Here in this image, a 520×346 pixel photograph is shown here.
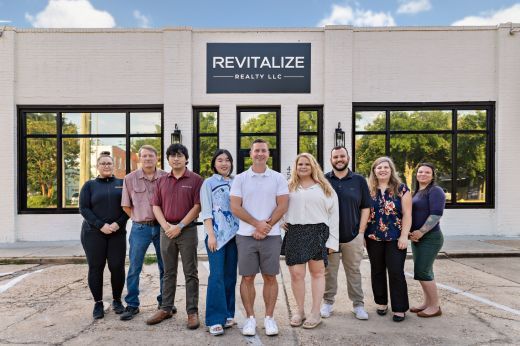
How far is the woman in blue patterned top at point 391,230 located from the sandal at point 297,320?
1.06 metres

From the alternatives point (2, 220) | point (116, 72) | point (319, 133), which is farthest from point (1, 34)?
point (319, 133)

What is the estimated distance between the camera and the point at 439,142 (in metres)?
9.84

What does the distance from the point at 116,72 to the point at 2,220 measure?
4.83m

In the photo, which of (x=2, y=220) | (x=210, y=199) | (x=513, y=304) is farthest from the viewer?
(x=2, y=220)

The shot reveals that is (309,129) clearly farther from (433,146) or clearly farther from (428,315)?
(428,315)

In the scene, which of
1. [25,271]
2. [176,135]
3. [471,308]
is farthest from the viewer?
[176,135]

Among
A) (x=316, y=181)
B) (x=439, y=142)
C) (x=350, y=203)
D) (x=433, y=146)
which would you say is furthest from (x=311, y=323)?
(x=439, y=142)

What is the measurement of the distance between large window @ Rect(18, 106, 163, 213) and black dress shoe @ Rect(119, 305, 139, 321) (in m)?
6.03

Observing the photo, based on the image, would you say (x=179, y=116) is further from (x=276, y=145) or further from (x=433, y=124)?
(x=433, y=124)

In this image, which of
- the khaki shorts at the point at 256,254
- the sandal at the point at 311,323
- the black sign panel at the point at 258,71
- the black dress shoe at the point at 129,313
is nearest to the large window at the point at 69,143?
the black sign panel at the point at 258,71

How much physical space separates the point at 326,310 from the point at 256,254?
1275 millimetres

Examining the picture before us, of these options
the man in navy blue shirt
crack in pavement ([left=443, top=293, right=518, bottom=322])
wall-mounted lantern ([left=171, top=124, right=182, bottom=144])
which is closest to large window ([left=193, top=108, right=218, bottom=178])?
wall-mounted lantern ([left=171, top=124, right=182, bottom=144])

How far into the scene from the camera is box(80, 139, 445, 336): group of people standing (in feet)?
12.0

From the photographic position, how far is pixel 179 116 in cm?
943
